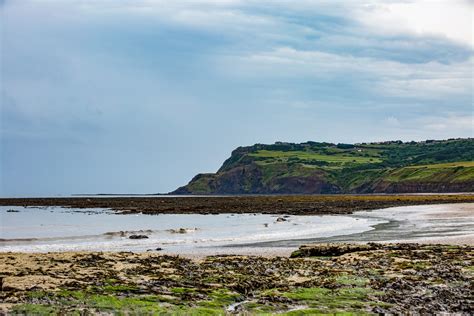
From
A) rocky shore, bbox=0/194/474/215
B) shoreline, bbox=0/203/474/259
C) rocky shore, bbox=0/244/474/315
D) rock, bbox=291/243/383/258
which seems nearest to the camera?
rocky shore, bbox=0/244/474/315

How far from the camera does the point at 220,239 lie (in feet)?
123

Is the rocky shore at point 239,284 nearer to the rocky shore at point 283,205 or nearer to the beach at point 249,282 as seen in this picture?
the beach at point 249,282

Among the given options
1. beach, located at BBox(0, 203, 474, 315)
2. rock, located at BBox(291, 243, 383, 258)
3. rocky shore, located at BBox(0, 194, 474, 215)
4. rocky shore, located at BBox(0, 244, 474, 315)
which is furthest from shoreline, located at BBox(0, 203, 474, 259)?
rocky shore, located at BBox(0, 194, 474, 215)

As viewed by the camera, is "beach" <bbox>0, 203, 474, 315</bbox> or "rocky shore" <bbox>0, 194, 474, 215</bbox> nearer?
"beach" <bbox>0, 203, 474, 315</bbox>

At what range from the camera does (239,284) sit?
16812mm

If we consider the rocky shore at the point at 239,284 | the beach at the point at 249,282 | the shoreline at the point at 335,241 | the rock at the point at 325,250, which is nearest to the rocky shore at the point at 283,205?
the shoreline at the point at 335,241

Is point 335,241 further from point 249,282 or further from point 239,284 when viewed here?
point 239,284

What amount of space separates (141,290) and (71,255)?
8.88 meters

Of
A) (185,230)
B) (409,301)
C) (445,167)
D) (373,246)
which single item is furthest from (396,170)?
(409,301)

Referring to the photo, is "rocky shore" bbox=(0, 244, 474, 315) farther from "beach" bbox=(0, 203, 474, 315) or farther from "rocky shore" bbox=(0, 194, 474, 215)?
"rocky shore" bbox=(0, 194, 474, 215)

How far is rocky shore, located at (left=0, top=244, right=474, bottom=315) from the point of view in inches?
558

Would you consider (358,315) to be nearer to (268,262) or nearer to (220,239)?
(268,262)

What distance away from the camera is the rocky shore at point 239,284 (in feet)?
46.5

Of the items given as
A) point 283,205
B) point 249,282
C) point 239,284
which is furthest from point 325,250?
point 283,205
